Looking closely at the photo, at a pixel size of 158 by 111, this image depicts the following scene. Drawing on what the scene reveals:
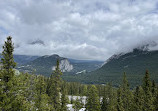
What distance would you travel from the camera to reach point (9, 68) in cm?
2328

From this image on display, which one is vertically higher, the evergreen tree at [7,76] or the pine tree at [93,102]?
the evergreen tree at [7,76]

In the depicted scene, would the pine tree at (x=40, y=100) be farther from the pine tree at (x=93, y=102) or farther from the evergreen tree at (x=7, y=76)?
the pine tree at (x=93, y=102)

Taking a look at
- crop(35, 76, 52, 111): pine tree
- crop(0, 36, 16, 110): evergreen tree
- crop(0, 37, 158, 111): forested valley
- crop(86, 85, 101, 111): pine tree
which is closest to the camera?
crop(0, 36, 16, 110): evergreen tree

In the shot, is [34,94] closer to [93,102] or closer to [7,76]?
[7,76]

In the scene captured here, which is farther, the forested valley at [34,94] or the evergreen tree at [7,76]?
the forested valley at [34,94]

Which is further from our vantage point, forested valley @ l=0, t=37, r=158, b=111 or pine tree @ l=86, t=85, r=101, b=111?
pine tree @ l=86, t=85, r=101, b=111

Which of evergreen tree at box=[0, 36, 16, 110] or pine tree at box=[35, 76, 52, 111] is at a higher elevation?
evergreen tree at box=[0, 36, 16, 110]

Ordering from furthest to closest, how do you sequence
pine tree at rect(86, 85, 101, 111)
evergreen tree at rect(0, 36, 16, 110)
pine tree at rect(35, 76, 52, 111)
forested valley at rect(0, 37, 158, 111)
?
pine tree at rect(86, 85, 101, 111) < pine tree at rect(35, 76, 52, 111) < forested valley at rect(0, 37, 158, 111) < evergreen tree at rect(0, 36, 16, 110)

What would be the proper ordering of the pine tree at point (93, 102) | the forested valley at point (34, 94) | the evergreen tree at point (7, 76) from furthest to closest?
the pine tree at point (93, 102), the forested valley at point (34, 94), the evergreen tree at point (7, 76)

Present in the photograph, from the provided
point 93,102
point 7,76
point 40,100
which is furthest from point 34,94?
point 93,102

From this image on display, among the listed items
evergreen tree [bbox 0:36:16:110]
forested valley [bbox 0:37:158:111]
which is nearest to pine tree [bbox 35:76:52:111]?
forested valley [bbox 0:37:158:111]

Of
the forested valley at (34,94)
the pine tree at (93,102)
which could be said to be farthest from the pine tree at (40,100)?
the pine tree at (93,102)

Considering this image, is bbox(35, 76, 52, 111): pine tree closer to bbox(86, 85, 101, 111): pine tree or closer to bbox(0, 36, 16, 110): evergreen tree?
bbox(0, 36, 16, 110): evergreen tree

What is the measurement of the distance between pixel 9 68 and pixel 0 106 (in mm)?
5583
